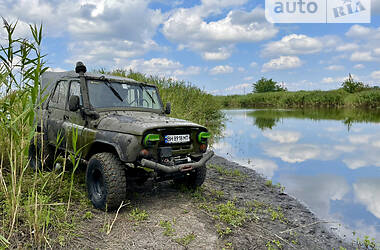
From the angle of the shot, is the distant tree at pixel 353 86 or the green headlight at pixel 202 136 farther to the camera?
the distant tree at pixel 353 86

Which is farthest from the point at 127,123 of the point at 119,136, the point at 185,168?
the point at 185,168

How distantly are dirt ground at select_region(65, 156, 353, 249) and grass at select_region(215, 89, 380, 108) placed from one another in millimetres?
20969

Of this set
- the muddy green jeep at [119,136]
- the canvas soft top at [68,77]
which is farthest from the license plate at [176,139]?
the canvas soft top at [68,77]

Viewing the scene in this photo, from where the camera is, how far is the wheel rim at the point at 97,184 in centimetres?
417

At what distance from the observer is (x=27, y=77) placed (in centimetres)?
349

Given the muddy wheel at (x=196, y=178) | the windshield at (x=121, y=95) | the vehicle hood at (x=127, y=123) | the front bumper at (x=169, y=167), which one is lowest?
the muddy wheel at (x=196, y=178)

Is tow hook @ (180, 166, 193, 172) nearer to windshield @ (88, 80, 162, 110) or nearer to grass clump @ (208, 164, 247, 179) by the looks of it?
windshield @ (88, 80, 162, 110)

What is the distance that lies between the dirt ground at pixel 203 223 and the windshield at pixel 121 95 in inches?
61.6

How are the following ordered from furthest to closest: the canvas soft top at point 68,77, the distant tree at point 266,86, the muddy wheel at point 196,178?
the distant tree at point 266,86 < the muddy wheel at point 196,178 < the canvas soft top at point 68,77

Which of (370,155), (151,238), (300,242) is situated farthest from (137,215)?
(370,155)

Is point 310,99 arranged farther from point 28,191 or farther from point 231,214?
point 28,191

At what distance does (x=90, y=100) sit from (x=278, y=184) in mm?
4642

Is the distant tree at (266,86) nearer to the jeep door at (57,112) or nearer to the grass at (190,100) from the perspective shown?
the grass at (190,100)

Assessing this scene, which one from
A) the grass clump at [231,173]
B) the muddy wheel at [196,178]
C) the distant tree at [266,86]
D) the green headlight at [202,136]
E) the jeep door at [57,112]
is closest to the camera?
the green headlight at [202,136]
